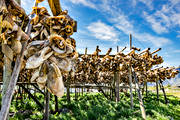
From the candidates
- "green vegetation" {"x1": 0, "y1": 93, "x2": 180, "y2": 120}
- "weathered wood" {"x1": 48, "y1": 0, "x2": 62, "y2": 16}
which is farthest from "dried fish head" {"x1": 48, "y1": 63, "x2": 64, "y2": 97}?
"green vegetation" {"x1": 0, "y1": 93, "x2": 180, "y2": 120}

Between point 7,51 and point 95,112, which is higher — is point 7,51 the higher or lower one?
the higher one

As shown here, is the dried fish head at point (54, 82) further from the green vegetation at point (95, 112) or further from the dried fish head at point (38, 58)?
the green vegetation at point (95, 112)

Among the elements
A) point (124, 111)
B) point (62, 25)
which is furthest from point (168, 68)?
point (62, 25)

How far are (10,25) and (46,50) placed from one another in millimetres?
233

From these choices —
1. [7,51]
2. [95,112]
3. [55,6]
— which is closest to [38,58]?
[7,51]

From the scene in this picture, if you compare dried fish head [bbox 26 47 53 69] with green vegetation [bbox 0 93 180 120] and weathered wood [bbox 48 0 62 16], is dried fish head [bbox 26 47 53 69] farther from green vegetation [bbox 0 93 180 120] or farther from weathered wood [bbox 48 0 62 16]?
green vegetation [bbox 0 93 180 120]

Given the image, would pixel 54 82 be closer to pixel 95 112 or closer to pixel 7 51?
pixel 7 51

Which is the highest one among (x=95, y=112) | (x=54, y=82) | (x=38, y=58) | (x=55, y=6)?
(x=55, y=6)

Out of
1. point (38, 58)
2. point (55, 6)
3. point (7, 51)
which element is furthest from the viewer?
point (55, 6)

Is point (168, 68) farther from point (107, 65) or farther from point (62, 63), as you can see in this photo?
point (62, 63)

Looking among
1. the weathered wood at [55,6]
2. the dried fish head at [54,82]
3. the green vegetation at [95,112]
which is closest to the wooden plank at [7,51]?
the dried fish head at [54,82]

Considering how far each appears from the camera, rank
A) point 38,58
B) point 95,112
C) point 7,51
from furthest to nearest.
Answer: point 95,112
point 38,58
point 7,51

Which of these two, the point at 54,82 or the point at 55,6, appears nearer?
the point at 54,82

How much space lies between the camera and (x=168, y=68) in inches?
372
